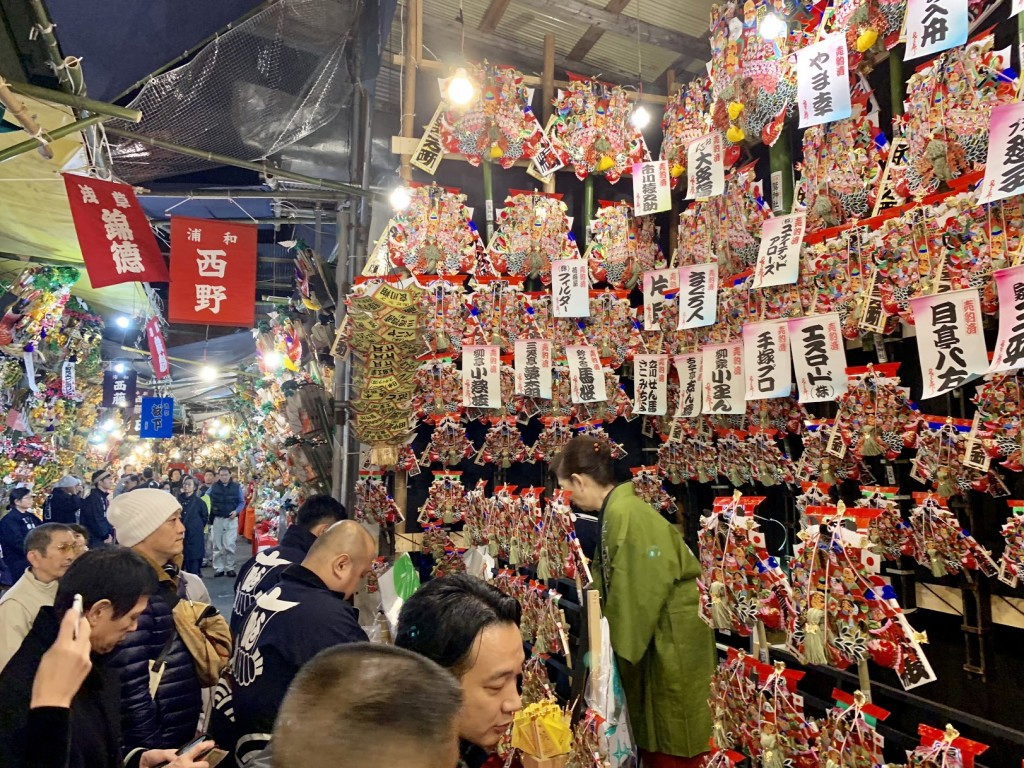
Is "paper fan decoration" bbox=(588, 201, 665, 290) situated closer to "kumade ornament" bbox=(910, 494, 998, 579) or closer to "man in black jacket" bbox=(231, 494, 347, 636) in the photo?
"man in black jacket" bbox=(231, 494, 347, 636)

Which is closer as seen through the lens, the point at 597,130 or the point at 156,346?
the point at 597,130

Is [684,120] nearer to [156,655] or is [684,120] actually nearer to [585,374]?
[585,374]

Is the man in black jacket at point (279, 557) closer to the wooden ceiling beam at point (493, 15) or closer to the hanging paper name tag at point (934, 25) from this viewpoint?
the hanging paper name tag at point (934, 25)

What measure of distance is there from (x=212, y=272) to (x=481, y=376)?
10.2ft

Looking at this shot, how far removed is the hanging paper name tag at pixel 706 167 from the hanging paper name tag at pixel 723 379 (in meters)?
0.94

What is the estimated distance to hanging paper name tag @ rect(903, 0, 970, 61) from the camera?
2.66 m

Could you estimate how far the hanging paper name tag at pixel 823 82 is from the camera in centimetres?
320

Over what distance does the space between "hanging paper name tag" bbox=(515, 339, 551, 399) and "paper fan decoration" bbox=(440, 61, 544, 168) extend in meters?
1.37

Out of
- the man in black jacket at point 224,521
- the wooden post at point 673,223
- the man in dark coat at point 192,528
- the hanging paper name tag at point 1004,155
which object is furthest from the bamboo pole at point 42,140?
the man in black jacket at point 224,521

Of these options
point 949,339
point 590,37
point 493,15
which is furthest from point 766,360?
point 493,15

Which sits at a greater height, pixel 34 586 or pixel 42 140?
pixel 42 140

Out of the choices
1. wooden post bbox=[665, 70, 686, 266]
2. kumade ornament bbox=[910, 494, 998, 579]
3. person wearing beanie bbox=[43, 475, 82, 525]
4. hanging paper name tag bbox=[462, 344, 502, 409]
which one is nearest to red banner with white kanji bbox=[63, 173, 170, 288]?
hanging paper name tag bbox=[462, 344, 502, 409]

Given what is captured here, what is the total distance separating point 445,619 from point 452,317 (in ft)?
10.8

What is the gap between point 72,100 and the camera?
3.85 metres
